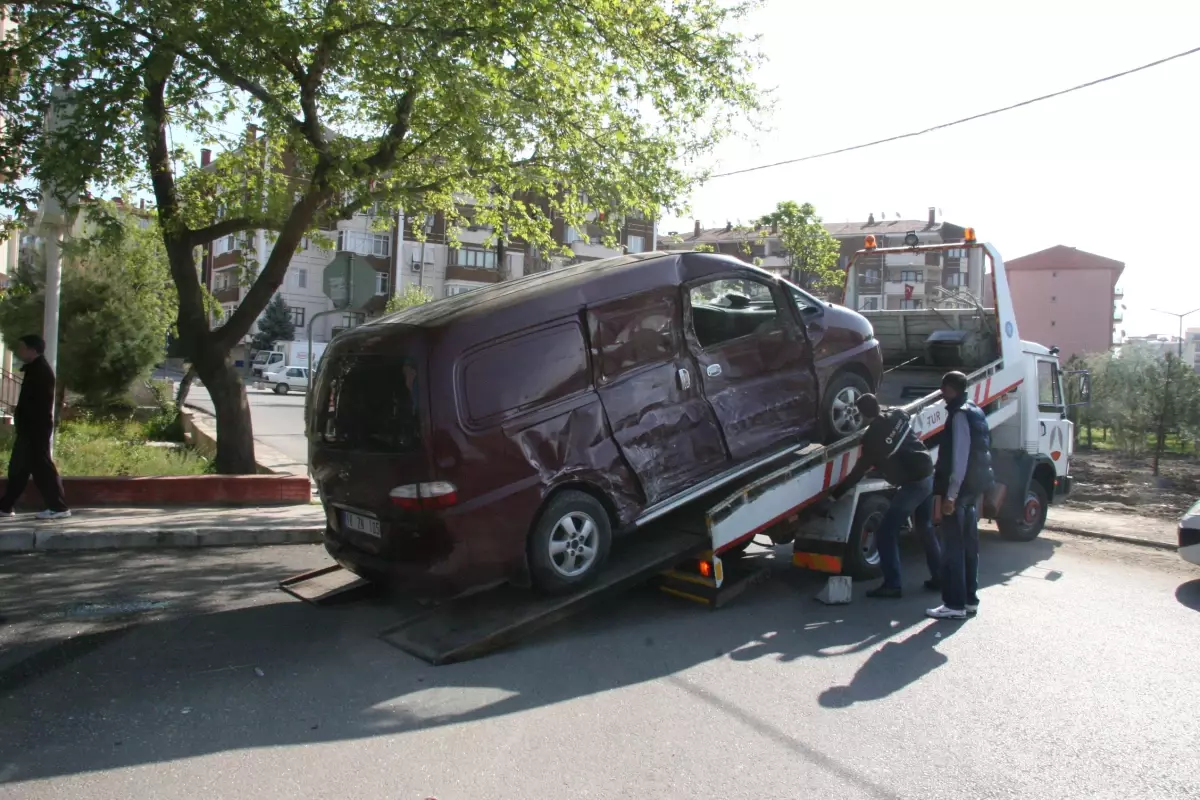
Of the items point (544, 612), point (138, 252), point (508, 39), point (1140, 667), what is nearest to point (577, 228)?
point (508, 39)

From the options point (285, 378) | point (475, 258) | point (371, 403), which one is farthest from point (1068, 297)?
point (371, 403)

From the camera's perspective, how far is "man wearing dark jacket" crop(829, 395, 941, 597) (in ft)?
22.1

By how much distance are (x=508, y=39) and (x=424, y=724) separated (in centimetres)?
744

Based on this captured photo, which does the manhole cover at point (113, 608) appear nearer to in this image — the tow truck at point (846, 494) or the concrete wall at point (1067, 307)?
the tow truck at point (846, 494)

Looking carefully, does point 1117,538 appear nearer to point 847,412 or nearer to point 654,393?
point 847,412

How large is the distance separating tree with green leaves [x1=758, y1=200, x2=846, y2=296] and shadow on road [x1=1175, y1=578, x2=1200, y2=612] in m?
33.0

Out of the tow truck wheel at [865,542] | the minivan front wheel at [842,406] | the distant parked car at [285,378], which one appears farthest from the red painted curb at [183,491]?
the distant parked car at [285,378]

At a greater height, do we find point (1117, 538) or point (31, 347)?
point (31, 347)

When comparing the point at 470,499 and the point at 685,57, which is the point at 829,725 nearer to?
the point at 470,499

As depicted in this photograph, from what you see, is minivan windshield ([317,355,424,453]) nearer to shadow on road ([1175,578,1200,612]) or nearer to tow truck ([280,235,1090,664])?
tow truck ([280,235,1090,664])

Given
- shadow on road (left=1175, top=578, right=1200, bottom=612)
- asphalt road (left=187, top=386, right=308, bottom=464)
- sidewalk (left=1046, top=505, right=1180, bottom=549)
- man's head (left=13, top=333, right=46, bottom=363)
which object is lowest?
sidewalk (left=1046, top=505, right=1180, bottom=549)

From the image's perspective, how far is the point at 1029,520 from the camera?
964cm

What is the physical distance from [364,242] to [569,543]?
5174cm

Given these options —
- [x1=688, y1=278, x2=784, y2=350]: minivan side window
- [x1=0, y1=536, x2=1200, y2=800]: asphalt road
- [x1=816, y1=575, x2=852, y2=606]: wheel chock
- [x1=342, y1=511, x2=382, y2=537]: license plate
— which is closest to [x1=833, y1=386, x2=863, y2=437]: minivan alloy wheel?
[x1=688, y1=278, x2=784, y2=350]: minivan side window
